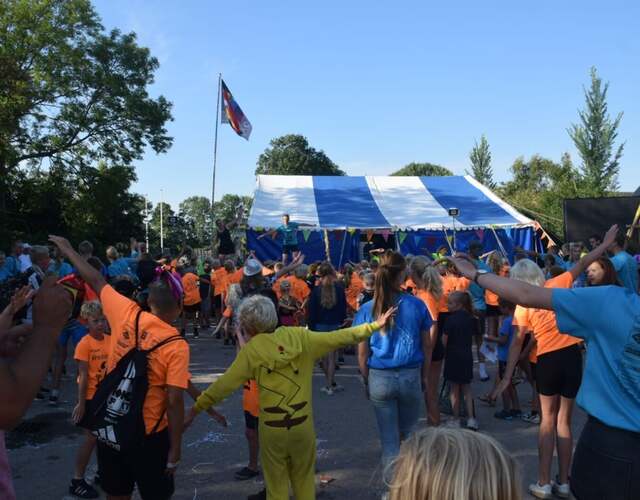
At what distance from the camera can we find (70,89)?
21.4 metres

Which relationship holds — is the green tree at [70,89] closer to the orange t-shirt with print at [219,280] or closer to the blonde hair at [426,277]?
the orange t-shirt with print at [219,280]

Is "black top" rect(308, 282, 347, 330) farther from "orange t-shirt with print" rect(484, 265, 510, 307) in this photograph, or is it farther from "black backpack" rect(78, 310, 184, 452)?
"black backpack" rect(78, 310, 184, 452)

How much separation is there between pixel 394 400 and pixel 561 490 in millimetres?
1594

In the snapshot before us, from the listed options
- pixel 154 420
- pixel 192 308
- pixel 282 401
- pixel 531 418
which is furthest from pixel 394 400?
pixel 192 308

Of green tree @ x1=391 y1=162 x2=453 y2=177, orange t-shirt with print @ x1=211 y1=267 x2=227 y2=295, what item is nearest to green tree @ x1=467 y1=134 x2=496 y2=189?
green tree @ x1=391 y1=162 x2=453 y2=177

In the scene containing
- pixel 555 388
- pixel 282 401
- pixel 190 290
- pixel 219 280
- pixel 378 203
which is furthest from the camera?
pixel 378 203

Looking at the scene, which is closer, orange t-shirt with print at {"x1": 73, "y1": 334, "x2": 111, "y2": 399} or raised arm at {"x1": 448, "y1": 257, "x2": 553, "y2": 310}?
raised arm at {"x1": 448, "y1": 257, "x2": 553, "y2": 310}

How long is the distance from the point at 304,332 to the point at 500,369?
417 centimetres

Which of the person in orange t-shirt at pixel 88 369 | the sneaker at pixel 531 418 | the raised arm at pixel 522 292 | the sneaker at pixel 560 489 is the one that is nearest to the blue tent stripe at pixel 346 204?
the sneaker at pixel 531 418

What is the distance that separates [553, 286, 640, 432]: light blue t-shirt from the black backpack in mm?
2258

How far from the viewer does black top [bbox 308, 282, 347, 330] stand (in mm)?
7338

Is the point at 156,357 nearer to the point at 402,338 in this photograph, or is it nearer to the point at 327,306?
the point at 402,338

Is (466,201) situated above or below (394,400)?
above

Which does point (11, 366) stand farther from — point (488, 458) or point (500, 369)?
point (500, 369)
